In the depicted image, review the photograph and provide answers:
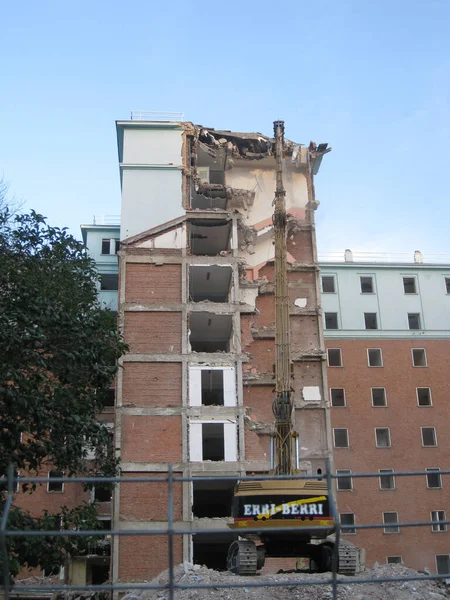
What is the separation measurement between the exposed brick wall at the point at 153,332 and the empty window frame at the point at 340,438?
48.4 ft

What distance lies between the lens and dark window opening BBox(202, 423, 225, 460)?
35.9 metres

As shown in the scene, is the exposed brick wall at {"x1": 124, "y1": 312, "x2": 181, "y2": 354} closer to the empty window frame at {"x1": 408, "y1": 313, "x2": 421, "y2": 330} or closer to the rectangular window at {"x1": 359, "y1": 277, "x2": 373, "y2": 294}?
the rectangular window at {"x1": 359, "y1": 277, "x2": 373, "y2": 294}

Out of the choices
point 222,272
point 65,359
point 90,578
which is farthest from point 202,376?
point 65,359

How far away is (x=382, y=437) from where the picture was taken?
4650 centimetres

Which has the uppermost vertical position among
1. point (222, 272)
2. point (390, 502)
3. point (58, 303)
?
point (222, 272)

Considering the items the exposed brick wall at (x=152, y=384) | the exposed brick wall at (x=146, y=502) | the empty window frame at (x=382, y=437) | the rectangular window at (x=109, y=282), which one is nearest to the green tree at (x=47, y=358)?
the exposed brick wall at (x=146, y=502)

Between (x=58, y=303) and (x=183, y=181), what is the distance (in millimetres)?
19694

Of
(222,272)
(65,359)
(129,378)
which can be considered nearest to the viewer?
(65,359)

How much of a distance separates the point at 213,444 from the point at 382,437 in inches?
563

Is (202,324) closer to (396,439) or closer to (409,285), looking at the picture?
(396,439)

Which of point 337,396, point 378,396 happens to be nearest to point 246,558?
point 337,396

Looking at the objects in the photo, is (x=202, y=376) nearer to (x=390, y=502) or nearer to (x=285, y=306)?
(x=285, y=306)

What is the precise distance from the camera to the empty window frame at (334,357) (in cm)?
4800

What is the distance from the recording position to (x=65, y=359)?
21844 mm
